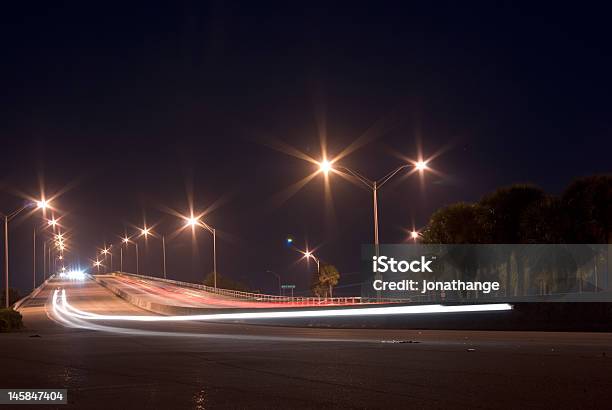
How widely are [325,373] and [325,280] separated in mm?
79312

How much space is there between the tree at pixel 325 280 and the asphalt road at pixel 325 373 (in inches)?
2832

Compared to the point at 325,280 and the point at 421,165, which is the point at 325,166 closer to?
the point at 421,165

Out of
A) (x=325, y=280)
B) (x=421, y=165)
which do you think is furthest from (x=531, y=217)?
(x=325, y=280)

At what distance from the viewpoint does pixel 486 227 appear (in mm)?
63219

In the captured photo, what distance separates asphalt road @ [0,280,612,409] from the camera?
420 inches

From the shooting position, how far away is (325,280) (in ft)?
304

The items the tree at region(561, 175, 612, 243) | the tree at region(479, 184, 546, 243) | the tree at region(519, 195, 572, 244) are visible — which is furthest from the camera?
the tree at region(479, 184, 546, 243)

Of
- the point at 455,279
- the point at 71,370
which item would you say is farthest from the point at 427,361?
the point at 455,279

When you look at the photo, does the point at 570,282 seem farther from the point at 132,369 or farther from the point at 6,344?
the point at 132,369

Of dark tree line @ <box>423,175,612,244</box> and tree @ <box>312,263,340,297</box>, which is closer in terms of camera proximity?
dark tree line @ <box>423,175,612,244</box>

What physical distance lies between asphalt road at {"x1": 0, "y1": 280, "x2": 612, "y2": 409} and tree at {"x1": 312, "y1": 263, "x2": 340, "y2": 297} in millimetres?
71937

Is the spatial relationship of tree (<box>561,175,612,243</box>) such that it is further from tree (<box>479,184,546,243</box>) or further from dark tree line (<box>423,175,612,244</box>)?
tree (<box>479,184,546,243</box>)

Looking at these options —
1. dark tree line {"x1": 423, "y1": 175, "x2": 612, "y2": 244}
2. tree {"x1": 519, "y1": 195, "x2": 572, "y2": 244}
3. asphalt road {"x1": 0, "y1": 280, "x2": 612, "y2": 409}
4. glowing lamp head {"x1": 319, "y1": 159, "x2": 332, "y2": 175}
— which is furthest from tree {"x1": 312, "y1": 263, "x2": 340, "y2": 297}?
asphalt road {"x1": 0, "y1": 280, "x2": 612, "y2": 409}

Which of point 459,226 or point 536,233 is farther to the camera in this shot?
point 459,226
